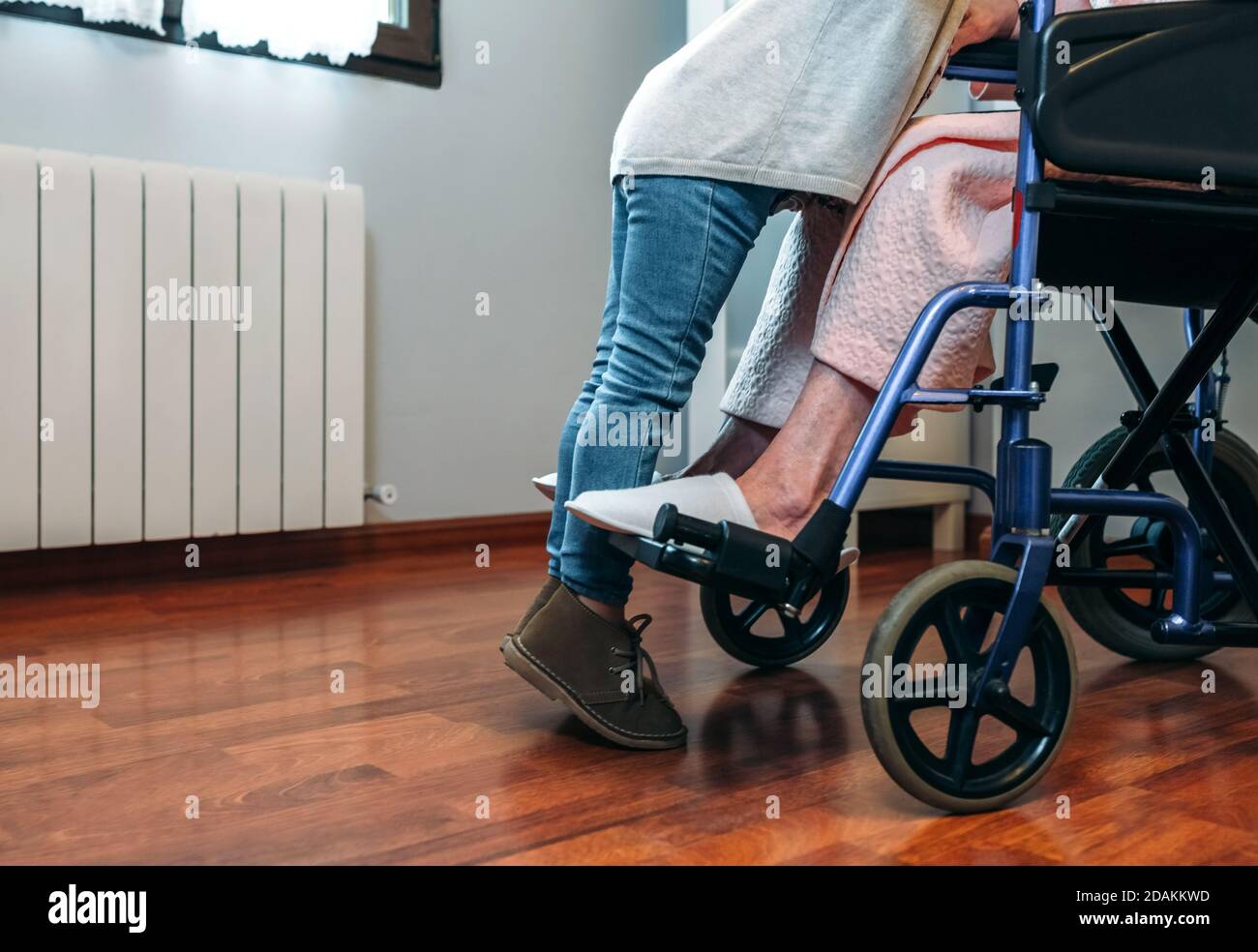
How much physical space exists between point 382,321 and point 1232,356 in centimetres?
155

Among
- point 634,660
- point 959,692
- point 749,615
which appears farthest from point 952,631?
point 749,615

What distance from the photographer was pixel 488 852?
812 millimetres

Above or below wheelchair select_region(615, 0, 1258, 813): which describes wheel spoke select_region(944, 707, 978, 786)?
below

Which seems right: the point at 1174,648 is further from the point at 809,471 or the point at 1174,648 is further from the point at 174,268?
the point at 174,268

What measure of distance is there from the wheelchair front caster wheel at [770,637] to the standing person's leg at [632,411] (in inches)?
11.6

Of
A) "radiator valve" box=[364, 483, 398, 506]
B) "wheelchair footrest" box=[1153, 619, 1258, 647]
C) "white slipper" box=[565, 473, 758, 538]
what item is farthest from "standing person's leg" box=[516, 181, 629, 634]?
"radiator valve" box=[364, 483, 398, 506]

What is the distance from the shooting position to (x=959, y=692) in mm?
865

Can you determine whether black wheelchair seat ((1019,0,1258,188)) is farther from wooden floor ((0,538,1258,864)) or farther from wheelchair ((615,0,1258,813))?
wooden floor ((0,538,1258,864))

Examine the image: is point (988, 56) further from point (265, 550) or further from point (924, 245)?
point (265, 550)

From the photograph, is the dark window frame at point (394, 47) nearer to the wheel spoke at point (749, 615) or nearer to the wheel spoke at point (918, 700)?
the wheel spoke at point (749, 615)

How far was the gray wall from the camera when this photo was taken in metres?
2.11

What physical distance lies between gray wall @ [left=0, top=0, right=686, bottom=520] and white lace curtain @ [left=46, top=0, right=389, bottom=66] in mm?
45

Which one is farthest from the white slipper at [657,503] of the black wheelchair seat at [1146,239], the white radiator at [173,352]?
the white radiator at [173,352]

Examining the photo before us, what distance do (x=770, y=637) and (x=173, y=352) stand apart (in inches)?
46.1
